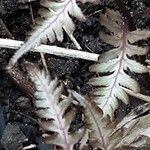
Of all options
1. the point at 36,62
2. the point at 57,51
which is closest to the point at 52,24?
the point at 57,51

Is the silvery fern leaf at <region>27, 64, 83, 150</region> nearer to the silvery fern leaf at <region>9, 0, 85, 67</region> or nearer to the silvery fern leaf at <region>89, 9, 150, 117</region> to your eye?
the silvery fern leaf at <region>9, 0, 85, 67</region>

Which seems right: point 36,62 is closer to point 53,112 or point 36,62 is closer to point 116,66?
point 116,66

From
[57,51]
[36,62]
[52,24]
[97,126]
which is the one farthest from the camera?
[36,62]

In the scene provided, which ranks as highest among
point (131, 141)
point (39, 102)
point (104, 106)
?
point (39, 102)

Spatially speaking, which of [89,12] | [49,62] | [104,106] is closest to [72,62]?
[49,62]

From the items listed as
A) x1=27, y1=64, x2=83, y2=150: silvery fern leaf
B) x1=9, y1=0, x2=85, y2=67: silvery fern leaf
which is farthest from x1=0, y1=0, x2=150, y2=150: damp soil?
x1=27, y1=64, x2=83, y2=150: silvery fern leaf

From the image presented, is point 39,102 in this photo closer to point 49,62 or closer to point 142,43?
point 49,62
